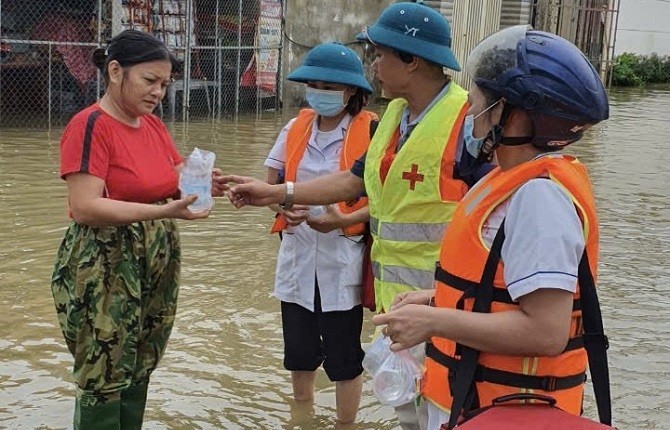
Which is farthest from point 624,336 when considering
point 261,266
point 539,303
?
point 539,303

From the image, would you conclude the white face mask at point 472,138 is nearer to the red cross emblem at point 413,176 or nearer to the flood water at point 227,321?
the red cross emblem at point 413,176

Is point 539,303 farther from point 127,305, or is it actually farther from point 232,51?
point 232,51

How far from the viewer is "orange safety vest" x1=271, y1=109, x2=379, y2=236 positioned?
4.49 meters

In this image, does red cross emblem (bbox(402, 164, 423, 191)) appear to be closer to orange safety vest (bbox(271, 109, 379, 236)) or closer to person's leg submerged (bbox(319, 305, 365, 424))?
orange safety vest (bbox(271, 109, 379, 236))

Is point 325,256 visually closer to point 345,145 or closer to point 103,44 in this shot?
point 345,145

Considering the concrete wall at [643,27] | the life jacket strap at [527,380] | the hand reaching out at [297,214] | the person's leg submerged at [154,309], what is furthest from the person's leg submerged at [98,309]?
the concrete wall at [643,27]

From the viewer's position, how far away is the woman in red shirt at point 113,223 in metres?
3.69

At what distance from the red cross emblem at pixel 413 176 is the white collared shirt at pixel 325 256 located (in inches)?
39.1

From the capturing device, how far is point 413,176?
141 inches

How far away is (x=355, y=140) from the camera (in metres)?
4.52

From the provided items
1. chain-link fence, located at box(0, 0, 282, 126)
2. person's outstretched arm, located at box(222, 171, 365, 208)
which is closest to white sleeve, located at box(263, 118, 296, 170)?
person's outstretched arm, located at box(222, 171, 365, 208)

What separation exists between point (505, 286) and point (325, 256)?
2245mm

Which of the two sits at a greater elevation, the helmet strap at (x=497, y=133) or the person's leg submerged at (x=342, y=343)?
the helmet strap at (x=497, y=133)

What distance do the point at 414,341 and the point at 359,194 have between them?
5.30 ft
